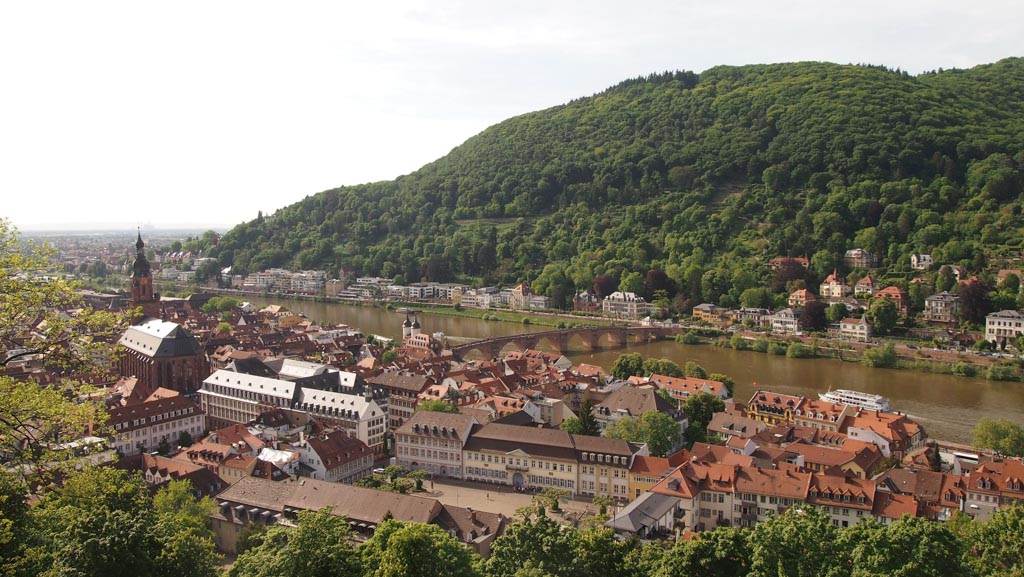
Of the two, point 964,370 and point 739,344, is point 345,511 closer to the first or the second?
point 964,370

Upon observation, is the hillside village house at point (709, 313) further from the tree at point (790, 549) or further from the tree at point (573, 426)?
the tree at point (790, 549)

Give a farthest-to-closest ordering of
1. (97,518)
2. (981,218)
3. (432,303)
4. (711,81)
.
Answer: (711,81), (432,303), (981,218), (97,518)


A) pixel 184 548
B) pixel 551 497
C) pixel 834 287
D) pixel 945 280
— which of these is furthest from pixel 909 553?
pixel 834 287

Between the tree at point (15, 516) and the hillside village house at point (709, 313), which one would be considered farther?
the hillside village house at point (709, 313)

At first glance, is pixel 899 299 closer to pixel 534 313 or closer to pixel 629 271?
pixel 629 271

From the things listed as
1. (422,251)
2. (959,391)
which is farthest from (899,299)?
(422,251)

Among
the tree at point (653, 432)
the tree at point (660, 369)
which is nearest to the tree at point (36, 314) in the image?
the tree at point (653, 432)
